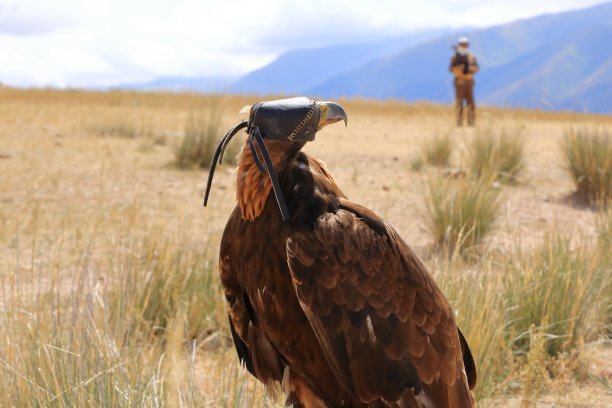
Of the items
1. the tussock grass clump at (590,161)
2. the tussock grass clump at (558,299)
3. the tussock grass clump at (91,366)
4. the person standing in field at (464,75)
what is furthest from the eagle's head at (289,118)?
the person standing in field at (464,75)

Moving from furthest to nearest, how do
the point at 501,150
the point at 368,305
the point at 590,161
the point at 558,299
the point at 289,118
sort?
the point at 501,150 → the point at 590,161 → the point at 558,299 → the point at 368,305 → the point at 289,118

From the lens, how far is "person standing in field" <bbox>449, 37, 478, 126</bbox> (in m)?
16.5

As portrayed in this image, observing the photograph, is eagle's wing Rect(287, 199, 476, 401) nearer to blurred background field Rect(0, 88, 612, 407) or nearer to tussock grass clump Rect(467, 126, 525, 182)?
blurred background field Rect(0, 88, 612, 407)

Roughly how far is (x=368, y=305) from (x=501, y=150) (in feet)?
23.8

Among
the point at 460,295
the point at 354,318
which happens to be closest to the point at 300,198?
the point at 354,318

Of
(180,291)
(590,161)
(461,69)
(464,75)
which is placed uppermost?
(461,69)

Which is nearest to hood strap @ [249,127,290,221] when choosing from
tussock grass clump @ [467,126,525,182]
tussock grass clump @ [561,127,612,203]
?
tussock grass clump @ [561,127,612,203]

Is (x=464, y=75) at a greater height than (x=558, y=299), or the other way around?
(x=464, y=75)

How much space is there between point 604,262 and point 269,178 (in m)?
2.88

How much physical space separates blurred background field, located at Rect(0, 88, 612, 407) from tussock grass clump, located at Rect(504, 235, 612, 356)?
1cm

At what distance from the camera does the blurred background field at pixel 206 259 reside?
2818mm

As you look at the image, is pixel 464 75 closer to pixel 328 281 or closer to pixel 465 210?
pixel 465 210

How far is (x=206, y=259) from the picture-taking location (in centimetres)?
456

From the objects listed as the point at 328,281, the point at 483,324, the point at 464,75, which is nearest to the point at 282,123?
the point at 328,281
